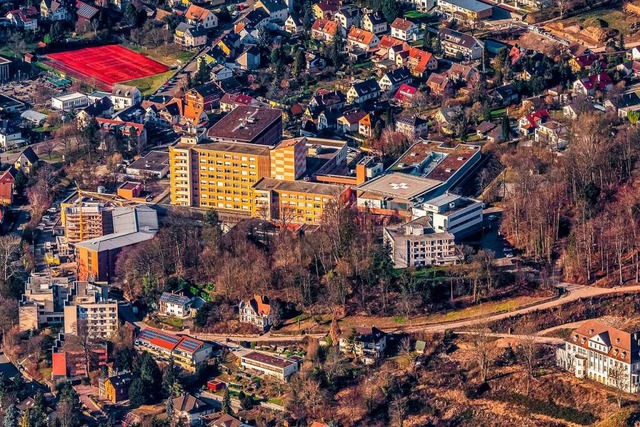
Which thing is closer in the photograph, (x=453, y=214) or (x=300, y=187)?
(x=453, y=214)

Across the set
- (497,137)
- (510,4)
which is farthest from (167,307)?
(510,4)

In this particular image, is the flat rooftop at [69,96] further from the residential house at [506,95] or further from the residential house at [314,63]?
the residential house at [506,95]

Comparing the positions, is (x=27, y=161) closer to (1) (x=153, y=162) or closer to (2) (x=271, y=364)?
(1) (x=153, y=162)

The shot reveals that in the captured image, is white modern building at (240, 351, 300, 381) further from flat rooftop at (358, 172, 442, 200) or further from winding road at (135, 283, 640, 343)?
flat rooftop at (358, 172, 442, 200)

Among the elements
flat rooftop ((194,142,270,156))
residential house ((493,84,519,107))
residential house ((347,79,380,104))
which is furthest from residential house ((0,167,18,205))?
residential house ((493,84,519,107))

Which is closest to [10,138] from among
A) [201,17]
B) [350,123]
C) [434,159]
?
[201,17]

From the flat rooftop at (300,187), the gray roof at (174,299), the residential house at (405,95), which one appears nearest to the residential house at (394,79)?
the residential house at (405,95)

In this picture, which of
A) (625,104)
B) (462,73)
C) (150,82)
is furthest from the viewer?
(150,82)
